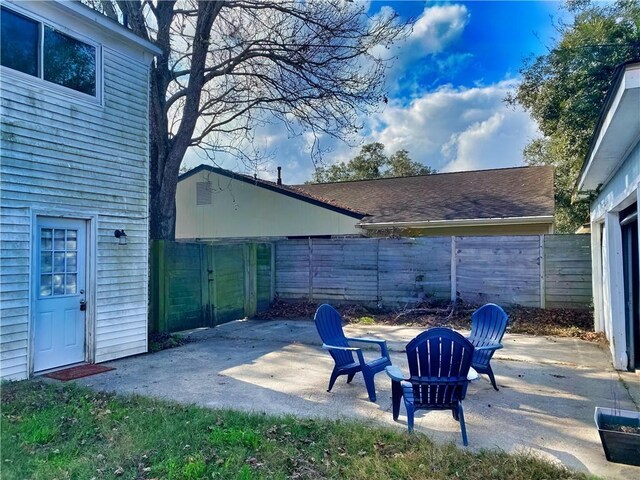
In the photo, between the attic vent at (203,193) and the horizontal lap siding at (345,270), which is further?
the attic vent at (203,193)

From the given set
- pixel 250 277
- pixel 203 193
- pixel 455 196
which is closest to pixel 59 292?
pixel 250 277

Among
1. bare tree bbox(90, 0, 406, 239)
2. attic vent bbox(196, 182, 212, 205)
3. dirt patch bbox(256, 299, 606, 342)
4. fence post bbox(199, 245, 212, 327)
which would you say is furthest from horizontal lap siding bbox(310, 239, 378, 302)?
attic vent bbox(196, 182, 212, 205)

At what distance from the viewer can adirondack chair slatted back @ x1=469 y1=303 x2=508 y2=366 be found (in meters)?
4.98

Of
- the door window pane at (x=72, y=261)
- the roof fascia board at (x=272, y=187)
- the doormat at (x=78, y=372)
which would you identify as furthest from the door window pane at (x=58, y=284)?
the roof fascia board at (x=272, y=187)

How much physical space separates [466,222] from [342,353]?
8.03 meters

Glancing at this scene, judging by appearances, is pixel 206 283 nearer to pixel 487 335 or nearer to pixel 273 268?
pixel 273 268

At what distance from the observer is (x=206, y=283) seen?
908cm

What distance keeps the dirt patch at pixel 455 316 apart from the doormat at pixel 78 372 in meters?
5.09

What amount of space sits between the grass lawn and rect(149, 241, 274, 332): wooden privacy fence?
12.3ft

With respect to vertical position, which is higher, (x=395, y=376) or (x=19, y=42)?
(x=19, y=42)

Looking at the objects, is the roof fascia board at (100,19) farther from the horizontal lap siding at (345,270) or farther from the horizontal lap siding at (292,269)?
the horizontal lap siding at (345,270)

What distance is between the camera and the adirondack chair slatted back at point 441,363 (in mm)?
3662

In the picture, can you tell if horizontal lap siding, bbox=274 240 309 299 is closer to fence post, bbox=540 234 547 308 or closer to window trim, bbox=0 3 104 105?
fence post, bbox=540 234 547 308

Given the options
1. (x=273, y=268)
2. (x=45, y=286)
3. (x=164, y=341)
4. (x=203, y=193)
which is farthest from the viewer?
(x=203, y=193)
